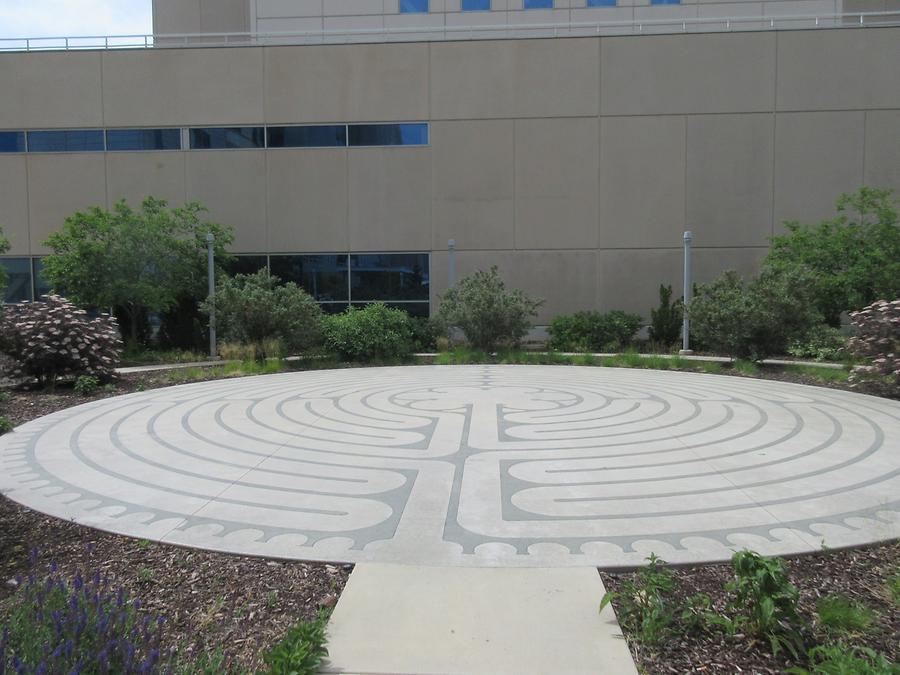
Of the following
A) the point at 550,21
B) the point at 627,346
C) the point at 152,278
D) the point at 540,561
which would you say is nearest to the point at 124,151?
the point at 152,278

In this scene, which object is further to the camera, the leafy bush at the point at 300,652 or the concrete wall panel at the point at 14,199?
the concrete wall panel at the point at 14,199

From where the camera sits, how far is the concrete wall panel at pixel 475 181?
1942 centimetres

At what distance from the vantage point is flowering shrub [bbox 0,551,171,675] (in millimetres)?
2266

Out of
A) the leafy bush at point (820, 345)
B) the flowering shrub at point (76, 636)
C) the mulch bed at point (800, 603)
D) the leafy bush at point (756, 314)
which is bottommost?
the mulch bed at point (800, 603)

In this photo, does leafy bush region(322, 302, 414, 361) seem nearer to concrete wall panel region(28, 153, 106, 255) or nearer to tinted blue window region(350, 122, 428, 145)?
tinted blue window region(350, 122, 428, 145)

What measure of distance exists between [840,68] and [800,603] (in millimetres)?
20188

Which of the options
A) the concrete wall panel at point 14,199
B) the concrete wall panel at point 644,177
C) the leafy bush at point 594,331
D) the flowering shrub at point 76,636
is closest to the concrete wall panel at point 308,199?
the leafy bush at point 594,331

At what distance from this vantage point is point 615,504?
5.03 metres

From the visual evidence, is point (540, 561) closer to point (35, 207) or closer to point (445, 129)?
point (445, 129)

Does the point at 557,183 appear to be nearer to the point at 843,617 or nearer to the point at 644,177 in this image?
the point at 644,177

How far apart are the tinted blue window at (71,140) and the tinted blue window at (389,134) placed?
8112mm

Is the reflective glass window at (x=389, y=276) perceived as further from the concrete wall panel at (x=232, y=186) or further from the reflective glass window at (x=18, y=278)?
the reflective glass window at (x=18, y=278)

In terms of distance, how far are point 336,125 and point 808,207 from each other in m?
14.4

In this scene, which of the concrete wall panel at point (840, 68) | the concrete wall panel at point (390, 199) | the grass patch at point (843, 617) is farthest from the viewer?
the concrete wall panel at point (390, 199)
